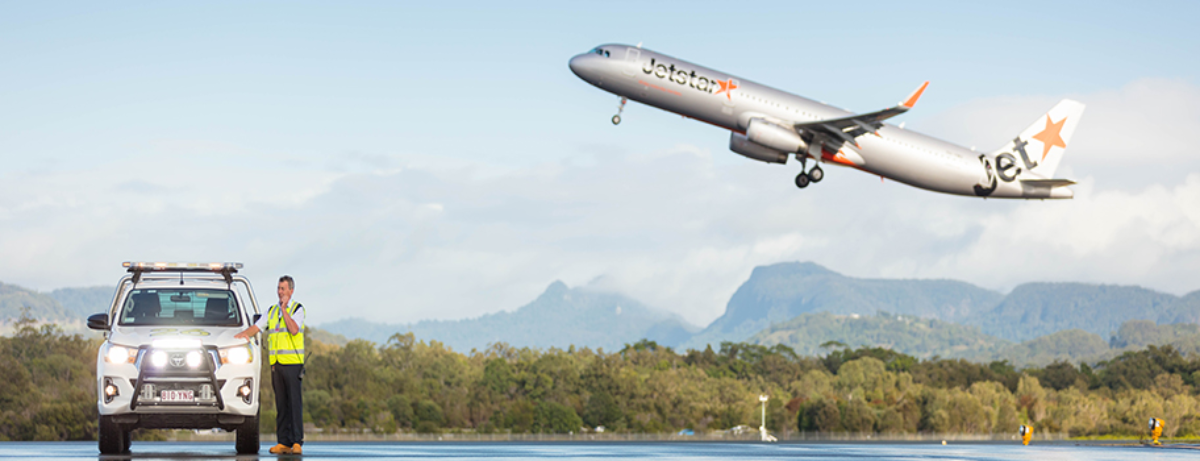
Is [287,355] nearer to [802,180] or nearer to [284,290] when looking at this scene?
[284,290]

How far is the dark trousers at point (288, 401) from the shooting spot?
19.7 meters

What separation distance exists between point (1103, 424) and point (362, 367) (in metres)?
106

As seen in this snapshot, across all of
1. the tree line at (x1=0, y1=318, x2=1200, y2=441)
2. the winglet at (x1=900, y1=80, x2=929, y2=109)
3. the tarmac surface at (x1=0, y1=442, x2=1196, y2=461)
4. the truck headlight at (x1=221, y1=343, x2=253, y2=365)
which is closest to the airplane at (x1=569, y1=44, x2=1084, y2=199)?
the winglet at (x1=900, y1=80, x2=929, y2=109)

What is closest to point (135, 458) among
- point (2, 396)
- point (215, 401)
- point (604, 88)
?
point (215, 401)

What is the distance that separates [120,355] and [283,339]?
254 cm

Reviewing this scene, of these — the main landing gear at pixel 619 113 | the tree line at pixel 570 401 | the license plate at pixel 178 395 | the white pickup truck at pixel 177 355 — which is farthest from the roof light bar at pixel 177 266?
the tree line at pixel 570 401

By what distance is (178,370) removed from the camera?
18.5 meters

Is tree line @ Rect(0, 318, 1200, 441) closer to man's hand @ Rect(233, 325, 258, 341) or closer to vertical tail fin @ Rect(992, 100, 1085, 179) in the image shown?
vertical tail fin @ Rect(992, 100, 1085, 179)

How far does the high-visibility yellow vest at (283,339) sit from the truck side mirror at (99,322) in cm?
250

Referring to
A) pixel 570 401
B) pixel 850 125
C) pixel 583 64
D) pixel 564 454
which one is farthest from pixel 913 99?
pixel 570 401

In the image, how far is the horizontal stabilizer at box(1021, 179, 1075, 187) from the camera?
55638 mm

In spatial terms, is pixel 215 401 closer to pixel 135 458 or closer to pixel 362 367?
pixel 135 458

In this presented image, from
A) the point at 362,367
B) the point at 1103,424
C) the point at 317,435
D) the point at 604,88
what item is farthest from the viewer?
the point at 1103,424

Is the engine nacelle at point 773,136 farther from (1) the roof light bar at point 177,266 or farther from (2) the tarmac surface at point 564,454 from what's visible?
(1) the roof light bar at point 177,266
